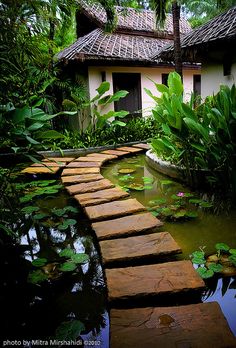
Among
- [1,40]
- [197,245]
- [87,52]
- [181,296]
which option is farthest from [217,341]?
[87,52]

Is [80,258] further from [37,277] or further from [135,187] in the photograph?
[135,187]

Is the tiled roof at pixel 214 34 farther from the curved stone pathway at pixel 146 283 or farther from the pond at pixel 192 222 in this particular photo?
the curved stone pathway at pixel 146 283

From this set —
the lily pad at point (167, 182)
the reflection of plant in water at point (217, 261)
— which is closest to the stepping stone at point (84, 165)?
the lily pad at point (167, 182)

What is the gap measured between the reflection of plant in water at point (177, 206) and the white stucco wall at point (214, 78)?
477 cm

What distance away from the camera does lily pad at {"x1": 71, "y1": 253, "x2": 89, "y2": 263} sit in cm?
250

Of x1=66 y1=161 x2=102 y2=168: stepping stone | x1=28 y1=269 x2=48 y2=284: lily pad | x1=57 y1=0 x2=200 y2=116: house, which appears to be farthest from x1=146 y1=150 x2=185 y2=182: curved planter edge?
x1=57 y1=0 x2=200 y2=116: house

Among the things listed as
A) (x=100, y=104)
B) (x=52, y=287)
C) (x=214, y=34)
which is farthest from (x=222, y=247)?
(x=100, y=104)

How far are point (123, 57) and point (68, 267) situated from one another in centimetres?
872

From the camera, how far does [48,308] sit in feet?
6.33

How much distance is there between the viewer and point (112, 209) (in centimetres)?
344

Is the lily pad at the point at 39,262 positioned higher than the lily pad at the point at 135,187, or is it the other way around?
the lily pad at the point at 39,262

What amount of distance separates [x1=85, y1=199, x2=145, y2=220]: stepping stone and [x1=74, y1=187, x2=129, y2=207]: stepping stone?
0.16m

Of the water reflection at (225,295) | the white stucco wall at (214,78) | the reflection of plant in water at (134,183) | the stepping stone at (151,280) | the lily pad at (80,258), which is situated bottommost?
the reflection of plant in water at (134,183)

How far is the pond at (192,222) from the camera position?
2.05 m
